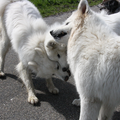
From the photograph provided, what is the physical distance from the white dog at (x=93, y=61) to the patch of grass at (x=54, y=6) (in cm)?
643

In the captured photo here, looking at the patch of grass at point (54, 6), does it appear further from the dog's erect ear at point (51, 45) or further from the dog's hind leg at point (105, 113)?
the dog's hind leg at point (105, 113)

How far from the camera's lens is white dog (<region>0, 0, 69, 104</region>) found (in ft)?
10.3

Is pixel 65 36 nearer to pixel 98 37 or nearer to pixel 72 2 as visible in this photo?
pixel 98 37

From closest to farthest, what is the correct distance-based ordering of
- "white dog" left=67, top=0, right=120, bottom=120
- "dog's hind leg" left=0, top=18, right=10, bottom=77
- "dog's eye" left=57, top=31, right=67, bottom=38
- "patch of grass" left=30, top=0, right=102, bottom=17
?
"white dog" left=67, top=0, right=120, bottom=120, "dog's eye" left=57, top=31, right=67, bottom=38, "dog's hind leg" left=0, top=18, right=10, bottom=77, "patch of grass" left=30, top=0, right=102, bottom=17

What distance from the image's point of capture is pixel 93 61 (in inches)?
82.6

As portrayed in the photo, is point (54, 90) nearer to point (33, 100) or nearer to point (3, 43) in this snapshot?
point (33, 100)

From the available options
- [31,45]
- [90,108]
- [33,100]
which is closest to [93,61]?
[90,108]

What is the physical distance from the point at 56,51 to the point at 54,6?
7.32m

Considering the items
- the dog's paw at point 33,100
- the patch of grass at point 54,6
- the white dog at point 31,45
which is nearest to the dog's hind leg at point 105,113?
the white dog at point 31,45

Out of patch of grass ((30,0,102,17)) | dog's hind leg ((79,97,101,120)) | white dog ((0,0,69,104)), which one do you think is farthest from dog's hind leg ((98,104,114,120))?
patch of grass ((30,0,102,17))

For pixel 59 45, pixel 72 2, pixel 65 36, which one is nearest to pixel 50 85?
Result: pixel 59 45

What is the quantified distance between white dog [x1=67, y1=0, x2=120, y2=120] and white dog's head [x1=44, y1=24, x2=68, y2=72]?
0.59 m

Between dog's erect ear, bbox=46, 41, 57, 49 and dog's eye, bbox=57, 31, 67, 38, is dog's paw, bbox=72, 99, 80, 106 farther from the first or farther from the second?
dog's eye, bbox=57, 31, 67, 38

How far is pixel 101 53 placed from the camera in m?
2.09
